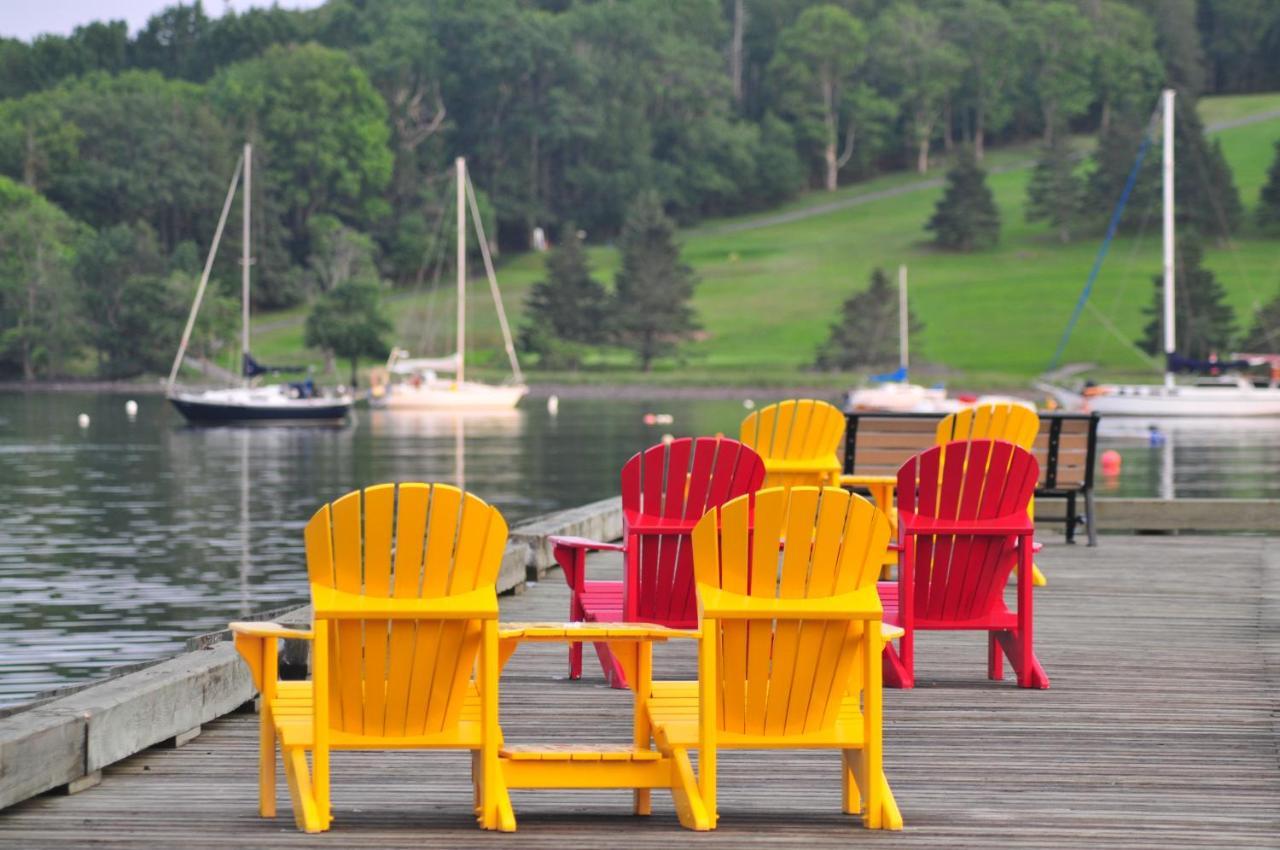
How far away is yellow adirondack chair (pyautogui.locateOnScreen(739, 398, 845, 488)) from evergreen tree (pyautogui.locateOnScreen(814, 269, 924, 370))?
74433 millimetres

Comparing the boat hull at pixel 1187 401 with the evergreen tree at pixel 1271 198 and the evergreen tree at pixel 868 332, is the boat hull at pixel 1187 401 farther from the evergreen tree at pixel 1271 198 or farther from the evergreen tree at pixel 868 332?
the evergreen tree at pixel 1271 198

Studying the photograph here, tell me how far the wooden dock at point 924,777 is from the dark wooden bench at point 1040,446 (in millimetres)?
3873

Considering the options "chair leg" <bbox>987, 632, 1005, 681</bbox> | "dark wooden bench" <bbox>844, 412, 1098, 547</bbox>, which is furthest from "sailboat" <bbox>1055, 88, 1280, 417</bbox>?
"chair leg" <bbox>987, 632, 1005, 681</bbox>

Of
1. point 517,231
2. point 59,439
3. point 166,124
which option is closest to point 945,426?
point 59,439

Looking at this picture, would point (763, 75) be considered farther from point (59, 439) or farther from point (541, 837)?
point (541, 837)

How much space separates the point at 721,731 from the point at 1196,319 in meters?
80.4

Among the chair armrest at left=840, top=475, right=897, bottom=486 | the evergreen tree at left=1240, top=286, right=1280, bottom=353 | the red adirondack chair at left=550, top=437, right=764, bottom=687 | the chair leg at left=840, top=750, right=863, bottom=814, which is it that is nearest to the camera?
the chair leg at left=840, top=750, right=863, bottom=814

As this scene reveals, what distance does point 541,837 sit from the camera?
226 inches

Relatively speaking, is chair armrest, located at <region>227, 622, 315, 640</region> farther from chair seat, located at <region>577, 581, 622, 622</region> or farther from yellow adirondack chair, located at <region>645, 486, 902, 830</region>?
chair seat, located at <region>577, 581, 622, 622</region>

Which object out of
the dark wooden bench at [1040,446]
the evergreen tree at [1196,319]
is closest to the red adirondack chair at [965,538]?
the dark wooden bench at [1040,446]

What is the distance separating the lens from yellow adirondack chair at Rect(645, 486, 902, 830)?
19.1 feet

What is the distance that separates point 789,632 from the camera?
584cm

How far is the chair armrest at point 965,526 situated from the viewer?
26.5ft

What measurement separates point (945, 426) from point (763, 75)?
467 feet
